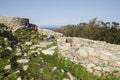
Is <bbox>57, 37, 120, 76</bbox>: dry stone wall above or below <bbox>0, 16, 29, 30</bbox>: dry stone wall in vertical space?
below

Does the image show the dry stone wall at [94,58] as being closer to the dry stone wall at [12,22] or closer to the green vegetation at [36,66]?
the green vegetation at [36,66]

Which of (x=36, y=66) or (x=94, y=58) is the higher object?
(x=94, y=58)

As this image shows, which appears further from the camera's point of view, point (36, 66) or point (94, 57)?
point (94, 57)

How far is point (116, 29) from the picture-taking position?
50.0 metres

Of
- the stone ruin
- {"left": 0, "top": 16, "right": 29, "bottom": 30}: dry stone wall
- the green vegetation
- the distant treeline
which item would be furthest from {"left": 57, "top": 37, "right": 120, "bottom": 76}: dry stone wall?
Result: the distant treeline

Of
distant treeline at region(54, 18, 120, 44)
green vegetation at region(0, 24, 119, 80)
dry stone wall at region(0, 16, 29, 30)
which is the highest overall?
dry stone wall at region(0, 16, 29, 30)

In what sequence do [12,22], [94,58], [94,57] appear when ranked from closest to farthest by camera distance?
[94,58], [94,57], [12,22]

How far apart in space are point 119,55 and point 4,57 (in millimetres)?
6191

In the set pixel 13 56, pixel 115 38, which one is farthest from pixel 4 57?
pixel 115 38

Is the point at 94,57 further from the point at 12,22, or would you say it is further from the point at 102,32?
the point at 102,32

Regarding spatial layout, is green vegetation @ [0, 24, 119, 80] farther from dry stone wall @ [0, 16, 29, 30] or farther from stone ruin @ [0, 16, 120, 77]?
dry stone wall @ [0, 16, 29, 30]

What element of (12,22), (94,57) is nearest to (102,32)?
(12,22)

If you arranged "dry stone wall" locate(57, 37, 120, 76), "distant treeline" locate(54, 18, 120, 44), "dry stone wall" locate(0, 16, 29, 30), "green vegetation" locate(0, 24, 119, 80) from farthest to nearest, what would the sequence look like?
1. "distant treeline" locate(54, 18, 120, 44)
2. "dry stone wall" locate(0, 16, 29, 30)
3. "dry stone wall" locate(57, 37, 120, 76)
4. "green vegetation" locate(0, 24, 119, 80)

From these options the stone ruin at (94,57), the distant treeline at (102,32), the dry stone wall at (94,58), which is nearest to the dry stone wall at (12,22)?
the stone ruin at (94,57)
